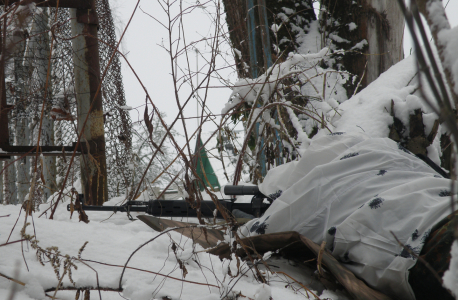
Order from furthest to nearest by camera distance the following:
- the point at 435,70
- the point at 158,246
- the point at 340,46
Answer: the point at 340,46
the point at 158,246
the point at 435,70

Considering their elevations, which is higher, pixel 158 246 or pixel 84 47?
pixel 84 47

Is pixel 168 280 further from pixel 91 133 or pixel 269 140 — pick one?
pixel 91 133

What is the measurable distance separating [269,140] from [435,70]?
2506 millimetres

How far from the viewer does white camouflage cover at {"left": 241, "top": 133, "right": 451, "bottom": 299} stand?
3.52 ft

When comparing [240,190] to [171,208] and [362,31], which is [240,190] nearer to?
[171,208]

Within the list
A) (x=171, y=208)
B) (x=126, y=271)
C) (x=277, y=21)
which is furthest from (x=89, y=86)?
(x=277, y=21)

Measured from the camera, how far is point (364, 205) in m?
1.20

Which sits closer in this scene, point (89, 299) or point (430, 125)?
point (89, 299)

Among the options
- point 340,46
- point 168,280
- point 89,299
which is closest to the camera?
point 89,299

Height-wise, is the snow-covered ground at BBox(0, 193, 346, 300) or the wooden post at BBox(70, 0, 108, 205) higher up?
the wooden post at BBox(70, 0, 108, 205)

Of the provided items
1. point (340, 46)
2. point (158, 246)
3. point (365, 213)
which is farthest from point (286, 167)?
point (340, 46)

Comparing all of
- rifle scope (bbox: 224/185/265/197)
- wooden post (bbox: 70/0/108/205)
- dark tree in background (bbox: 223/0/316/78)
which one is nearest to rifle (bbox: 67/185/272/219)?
rifle scope (bbox: 224/185/265/197)

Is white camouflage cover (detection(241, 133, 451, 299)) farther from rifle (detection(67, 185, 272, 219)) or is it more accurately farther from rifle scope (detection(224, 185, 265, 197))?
rifle (detection(67, 185, 272, 219))

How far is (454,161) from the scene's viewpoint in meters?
0.35
